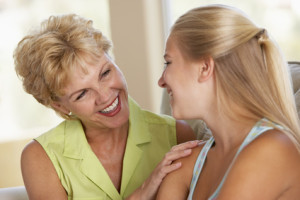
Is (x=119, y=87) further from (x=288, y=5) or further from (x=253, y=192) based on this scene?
(x=288, y=5)

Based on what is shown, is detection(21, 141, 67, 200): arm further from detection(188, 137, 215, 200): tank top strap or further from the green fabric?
detection(188, 137, 215, 200): tank top strap

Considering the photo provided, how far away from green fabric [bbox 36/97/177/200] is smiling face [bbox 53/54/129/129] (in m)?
0.19

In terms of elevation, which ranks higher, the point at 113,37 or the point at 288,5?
the point at 288,5

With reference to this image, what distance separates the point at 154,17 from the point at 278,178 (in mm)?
3155

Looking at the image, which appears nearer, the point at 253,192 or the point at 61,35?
the point at 253,192

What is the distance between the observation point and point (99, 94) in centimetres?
211

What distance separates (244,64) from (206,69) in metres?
0.11

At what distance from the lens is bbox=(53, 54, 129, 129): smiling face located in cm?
209

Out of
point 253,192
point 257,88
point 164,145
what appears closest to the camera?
point 253,192

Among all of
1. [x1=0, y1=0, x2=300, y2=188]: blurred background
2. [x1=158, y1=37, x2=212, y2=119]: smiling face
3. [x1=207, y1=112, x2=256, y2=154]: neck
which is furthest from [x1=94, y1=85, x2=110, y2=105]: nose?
[x1=0, y1=0, x2=300, y2=188]: blurred background

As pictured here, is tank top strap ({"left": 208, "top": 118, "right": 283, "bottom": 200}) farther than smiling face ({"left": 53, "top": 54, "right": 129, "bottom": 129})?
No

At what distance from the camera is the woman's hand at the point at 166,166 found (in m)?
1.78

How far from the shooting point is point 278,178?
1.42 meters

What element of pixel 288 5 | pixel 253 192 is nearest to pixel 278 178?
pixel 253 192
